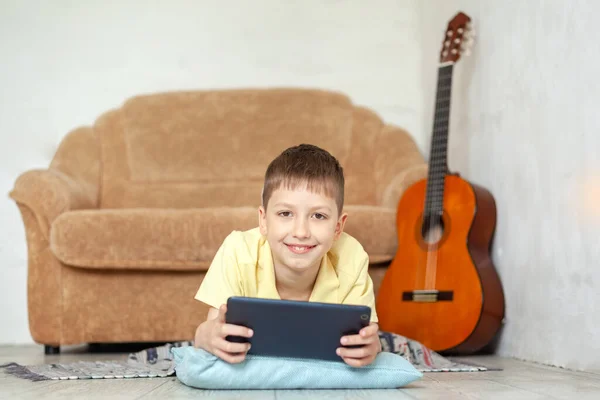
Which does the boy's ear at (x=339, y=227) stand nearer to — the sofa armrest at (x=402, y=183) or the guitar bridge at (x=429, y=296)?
the guitar bridge at (x=429, y=296)

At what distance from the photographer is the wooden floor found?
4.70 ft

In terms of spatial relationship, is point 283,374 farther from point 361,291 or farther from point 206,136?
point 206,136

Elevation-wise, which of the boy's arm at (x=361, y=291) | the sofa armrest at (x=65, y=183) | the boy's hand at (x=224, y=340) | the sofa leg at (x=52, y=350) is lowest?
the sofa leg at (x=52, y=350)

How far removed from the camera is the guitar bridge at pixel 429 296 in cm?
251

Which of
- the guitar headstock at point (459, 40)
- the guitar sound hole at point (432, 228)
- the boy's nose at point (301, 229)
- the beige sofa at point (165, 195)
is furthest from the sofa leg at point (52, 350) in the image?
the guitar headstock at point (459, 40)

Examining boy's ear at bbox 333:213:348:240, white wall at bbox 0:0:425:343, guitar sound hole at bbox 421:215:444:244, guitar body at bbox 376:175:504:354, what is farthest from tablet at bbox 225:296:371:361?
white wall at bbox 0:0:425:343

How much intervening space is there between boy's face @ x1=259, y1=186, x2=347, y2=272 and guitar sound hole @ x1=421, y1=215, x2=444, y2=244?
1046 millimetres

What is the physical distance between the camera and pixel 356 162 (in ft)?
11.1

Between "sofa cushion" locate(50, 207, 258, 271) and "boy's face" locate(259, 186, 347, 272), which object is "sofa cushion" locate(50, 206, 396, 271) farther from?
"boy's face" locate(259, 186, 347, 272)

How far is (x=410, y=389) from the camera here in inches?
61.7

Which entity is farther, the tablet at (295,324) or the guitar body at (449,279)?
the guitar body at (449,279)

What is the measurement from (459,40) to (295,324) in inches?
69.0

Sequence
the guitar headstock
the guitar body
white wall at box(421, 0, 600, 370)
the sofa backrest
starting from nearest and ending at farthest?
white wall at box(421, 0, 600, 370) → the guitar body → the guitar headstock → the sofa backrest

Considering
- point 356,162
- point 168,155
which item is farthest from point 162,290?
point 356,162
